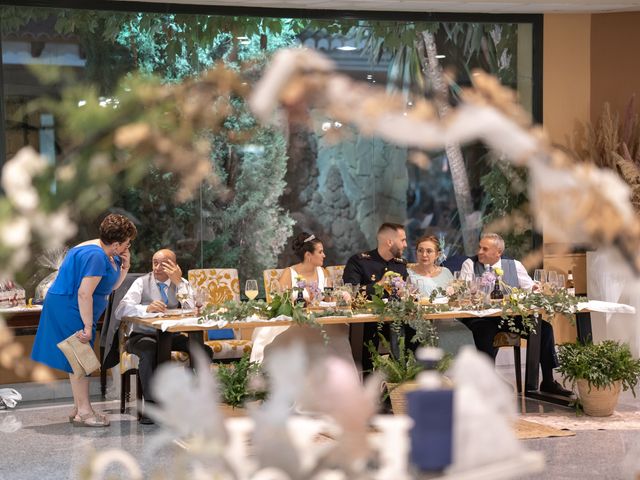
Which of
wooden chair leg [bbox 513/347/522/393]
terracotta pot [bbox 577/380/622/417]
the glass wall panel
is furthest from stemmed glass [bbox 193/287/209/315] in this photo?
terracotta pot [bbox 577/380/622/417]

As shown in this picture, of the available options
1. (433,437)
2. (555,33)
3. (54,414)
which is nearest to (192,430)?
(433,437)

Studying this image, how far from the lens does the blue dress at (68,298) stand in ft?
23.1

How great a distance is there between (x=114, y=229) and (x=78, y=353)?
2.79ft

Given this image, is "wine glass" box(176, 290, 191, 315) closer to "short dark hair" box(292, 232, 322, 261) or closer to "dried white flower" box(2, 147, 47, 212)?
"short dark hair" box(292, 232, 322, 261)

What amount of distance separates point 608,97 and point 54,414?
600 cm

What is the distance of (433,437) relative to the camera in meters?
1.93

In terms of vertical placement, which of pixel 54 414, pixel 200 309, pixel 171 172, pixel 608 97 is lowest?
pixel 54 414

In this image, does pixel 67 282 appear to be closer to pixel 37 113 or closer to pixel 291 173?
pixel 37 113

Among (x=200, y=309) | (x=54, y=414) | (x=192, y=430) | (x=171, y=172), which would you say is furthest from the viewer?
(x=171, y=172)

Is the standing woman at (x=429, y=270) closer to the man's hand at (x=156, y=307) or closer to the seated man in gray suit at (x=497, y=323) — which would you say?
the seated man in gray suit at (x=497, y=323)

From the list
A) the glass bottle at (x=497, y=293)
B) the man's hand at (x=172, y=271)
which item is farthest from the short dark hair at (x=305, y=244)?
the glass bottle at (x=497, y=293)

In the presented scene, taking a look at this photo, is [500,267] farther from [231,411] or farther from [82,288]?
[82,288]

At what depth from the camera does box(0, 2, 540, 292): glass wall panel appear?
29.7 feet

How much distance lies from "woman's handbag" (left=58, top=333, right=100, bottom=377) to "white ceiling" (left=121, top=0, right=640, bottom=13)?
3.46 m
